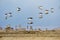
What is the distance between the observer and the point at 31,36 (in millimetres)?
2422

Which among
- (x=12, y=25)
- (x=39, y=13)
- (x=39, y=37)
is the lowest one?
(x=39, y=37)

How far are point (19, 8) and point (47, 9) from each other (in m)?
0.44

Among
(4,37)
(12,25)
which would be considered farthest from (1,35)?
(12,25)

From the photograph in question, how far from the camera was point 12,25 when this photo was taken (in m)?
2.42

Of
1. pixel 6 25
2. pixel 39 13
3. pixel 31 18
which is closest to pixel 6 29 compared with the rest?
pixel 6 25

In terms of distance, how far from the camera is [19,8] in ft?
7.99

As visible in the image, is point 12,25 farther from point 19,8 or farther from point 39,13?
point 39,13

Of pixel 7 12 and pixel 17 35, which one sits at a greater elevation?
pixel 7 12

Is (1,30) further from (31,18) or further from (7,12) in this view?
(31,18)

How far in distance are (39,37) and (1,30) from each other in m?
0.61

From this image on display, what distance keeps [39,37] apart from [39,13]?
14.9 inches

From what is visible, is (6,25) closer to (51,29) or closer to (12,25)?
(12,25)

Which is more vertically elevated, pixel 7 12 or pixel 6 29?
pixel 7 12

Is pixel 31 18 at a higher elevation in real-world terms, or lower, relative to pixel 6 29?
higher
